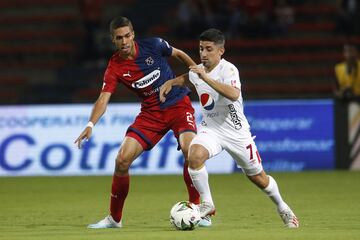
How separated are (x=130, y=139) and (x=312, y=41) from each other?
39.4ft

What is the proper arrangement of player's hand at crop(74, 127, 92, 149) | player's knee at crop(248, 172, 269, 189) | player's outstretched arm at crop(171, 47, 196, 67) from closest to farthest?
player's hand at crop(74, 127, 92, 149) < player's knee at crop(248, 172, 269, 189) < player's outstretched arm at crop(171, 47, 196, 67)

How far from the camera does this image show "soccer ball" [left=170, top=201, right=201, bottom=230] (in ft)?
28.9

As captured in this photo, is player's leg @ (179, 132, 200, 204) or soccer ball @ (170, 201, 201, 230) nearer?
soccer ball @ (170, 201, 201, 230)

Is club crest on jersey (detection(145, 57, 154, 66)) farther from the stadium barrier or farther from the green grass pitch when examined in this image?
the stadium barrier

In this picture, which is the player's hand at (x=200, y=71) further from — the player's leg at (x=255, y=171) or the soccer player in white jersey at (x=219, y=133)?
the player's leg at (x=255, y=171)

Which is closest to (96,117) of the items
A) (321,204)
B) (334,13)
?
(321,204)

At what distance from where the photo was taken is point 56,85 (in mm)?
21094

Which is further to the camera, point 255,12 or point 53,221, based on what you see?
point 255,12

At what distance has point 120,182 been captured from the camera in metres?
9.61

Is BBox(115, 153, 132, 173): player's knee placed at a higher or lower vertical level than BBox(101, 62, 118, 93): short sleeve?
lower

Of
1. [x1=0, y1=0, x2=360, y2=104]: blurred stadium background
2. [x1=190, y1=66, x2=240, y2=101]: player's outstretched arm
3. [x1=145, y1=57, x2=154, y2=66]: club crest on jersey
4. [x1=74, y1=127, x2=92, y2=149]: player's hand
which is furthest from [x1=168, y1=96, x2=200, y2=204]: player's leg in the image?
[x1=0, y1=0, x2=360, y2=104]: blurred stadium background

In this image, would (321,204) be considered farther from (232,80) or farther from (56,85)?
(56,85)

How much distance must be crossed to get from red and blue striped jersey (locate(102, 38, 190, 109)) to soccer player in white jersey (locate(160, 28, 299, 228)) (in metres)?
0.82

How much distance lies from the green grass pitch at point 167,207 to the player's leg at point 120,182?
16cm
